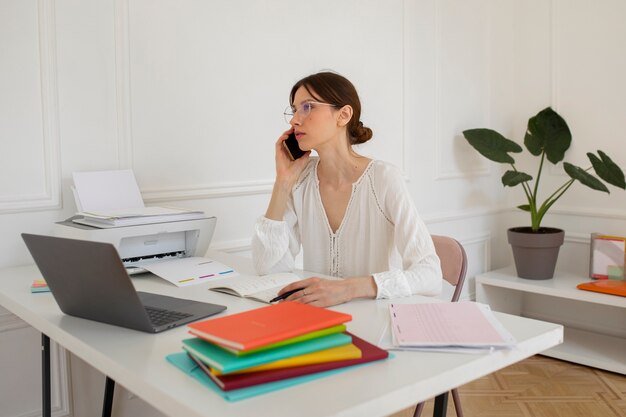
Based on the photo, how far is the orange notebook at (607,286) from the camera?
3.40m

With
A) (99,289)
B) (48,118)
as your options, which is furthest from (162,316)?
(48,118)

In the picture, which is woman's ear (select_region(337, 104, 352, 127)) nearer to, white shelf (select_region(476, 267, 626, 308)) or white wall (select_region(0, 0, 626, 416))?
white wall (select_region(0, 0, 626, 416))

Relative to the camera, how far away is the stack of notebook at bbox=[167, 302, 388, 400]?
42.9 inches

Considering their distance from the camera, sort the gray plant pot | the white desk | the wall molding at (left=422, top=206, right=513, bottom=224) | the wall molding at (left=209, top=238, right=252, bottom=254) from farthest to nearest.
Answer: the wall molding at (left=422, top=206, right=513, bottom=224)
the gray plant pot
the wall molding at (left=209, top=238, right=252, bottom=254)
the white desk

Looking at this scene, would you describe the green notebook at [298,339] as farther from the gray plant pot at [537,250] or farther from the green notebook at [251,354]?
the gray plant pot at [537,250]

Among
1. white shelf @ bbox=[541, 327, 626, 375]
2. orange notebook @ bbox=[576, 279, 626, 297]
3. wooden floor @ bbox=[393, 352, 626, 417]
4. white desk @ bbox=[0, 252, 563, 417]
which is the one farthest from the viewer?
white shelf @ bbox=[541, 327, 626, 375]

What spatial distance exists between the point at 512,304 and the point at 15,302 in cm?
326

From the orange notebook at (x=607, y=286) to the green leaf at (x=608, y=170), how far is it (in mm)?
516

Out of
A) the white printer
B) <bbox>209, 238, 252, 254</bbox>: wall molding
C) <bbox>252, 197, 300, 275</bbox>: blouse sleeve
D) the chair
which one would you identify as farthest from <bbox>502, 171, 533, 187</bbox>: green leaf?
the white printer

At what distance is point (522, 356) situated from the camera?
134cm

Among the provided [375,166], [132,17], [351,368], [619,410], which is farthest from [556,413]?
[132,17]

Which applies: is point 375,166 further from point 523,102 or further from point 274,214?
point 523,102

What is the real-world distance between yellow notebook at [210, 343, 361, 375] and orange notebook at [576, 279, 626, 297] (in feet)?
8.58

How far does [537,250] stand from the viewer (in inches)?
148
